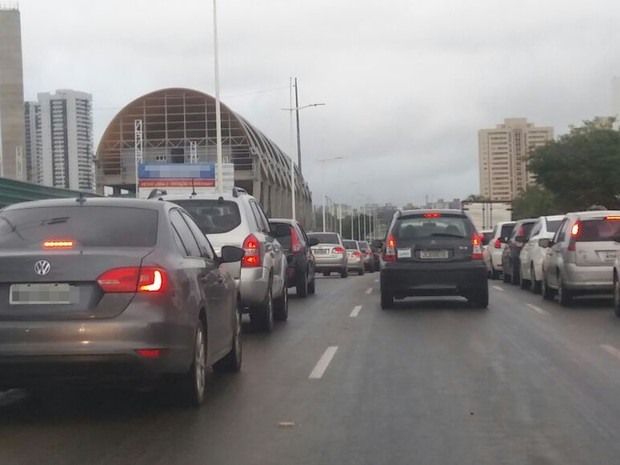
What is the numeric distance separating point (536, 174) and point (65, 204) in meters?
49.3

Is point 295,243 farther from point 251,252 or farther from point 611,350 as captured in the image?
point 611,350

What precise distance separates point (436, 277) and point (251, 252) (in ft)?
15.8

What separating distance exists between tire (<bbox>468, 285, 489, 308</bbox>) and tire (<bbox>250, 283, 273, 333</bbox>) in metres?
4.60

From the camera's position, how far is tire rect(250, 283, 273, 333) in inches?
534

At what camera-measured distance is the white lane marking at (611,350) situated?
36.0 feet

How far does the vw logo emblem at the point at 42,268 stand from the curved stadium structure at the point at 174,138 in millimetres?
75755

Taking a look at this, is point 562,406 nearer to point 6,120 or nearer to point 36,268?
point 36,268

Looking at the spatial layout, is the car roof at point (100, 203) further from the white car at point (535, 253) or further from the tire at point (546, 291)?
the white car at point (535, 253)

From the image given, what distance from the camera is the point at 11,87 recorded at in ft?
257

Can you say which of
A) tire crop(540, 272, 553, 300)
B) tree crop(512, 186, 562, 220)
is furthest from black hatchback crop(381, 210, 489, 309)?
tree crop(512, 186, 562, 220)

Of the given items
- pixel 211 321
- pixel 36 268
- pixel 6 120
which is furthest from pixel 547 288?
pixel 6 120

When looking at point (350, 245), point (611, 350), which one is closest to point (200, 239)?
point (611, 350)

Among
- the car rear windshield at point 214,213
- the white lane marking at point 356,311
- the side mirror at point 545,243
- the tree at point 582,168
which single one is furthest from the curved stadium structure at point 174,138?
the car rear windshield at point 214,213

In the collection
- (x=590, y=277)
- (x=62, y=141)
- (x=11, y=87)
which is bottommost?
(x=590, y=277)
